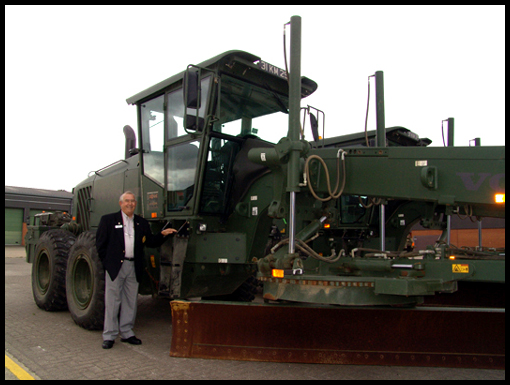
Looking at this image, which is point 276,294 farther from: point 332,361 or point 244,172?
point 244,172

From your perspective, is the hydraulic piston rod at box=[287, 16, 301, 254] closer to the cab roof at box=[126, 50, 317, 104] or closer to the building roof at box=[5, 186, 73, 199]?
Answer: the cab roof at box=[126, 50, 317, 104]

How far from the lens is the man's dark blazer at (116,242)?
496 centimetres

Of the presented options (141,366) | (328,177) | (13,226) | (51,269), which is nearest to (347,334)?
(328,177)

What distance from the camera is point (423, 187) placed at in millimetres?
4059

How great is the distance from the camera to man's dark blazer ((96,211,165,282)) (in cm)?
496

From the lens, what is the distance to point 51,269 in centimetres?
691

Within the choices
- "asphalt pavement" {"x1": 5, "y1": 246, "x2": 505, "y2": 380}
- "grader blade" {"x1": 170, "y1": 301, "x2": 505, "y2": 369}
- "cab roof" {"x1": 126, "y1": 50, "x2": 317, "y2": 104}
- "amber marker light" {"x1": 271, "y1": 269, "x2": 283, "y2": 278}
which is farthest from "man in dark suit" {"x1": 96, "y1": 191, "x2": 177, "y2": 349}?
"amber marker light" {"x1": 271, "y1": 269, "x2": 283, "y2": 278}

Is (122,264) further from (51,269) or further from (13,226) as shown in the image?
(13,226)

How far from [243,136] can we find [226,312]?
228 cm

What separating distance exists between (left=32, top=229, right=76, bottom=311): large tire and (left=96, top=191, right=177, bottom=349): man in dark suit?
2.08 m

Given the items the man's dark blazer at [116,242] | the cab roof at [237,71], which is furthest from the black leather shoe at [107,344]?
the cab roof at [237,71]

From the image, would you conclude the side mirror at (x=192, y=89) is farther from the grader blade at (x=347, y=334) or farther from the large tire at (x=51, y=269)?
the large tire at (x=51, y=269)
